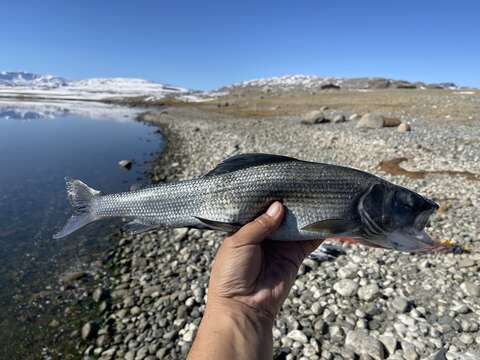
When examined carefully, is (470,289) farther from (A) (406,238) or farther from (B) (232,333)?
(B) (232,333)

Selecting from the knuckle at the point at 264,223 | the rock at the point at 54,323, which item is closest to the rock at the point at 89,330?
the rock at the point at 54,323

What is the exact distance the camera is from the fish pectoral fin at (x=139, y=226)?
184 inches

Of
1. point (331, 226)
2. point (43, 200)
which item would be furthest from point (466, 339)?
point (43, 200)

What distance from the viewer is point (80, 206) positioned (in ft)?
17.1

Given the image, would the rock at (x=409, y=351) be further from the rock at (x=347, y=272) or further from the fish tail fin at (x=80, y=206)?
the fish tail fin at (x=80, y=206)

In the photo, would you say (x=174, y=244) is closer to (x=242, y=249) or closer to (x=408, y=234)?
(x=242, y=249)

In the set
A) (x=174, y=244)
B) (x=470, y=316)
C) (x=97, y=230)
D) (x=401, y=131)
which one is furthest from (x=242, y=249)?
(x=401, y=131)

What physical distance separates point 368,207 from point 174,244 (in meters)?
7.44

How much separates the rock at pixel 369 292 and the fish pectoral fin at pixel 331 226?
3430mm

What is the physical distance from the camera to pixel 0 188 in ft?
59.5

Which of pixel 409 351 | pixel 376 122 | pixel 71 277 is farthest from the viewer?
pixel 376 122

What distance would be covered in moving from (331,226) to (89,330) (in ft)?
19.3

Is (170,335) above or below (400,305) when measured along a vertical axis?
below

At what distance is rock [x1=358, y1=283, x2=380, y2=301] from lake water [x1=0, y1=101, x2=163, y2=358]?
23.0 ft
